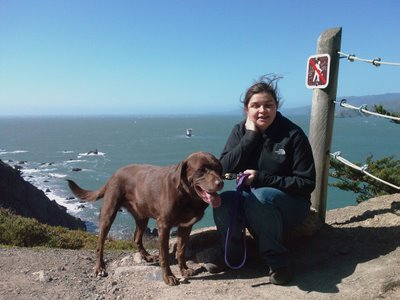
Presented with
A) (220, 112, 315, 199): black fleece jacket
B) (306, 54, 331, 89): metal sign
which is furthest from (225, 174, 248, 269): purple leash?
(306, 54, 331, 89): metal sign

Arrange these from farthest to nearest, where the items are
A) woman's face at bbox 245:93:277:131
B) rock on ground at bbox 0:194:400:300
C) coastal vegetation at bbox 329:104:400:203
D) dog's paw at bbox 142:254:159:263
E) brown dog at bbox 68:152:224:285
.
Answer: coastal vegetation at bbox 329:104:400:203 → dog's paw at bbox 142:254:159:263 → woman's face at bbox 245:93:277:131 → brown dog at bbox 68:152:224:285 → rock on ground at bbox 0:194:400:300

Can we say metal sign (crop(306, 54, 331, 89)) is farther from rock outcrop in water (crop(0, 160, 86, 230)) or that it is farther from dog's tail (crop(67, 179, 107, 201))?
rock outcrop in water (crop(0, 160, 86, 230))

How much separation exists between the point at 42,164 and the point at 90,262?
61.4 meters

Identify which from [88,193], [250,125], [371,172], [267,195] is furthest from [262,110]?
[371,172]

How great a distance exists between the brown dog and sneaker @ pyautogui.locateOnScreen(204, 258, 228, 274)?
20 cm

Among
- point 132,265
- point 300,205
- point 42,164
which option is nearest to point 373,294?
point 300,205

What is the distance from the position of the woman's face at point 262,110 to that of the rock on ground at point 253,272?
159cm

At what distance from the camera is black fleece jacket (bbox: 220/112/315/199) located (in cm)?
415

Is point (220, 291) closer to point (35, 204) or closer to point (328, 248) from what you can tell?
point (328, 248)

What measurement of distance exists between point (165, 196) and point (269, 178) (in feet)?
3.65

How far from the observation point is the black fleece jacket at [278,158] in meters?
4.15

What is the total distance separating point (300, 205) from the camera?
167 inches

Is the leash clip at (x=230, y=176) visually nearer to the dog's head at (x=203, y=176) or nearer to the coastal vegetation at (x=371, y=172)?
the dog's head at (x=203, y=176)

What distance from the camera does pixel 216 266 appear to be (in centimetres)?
452
